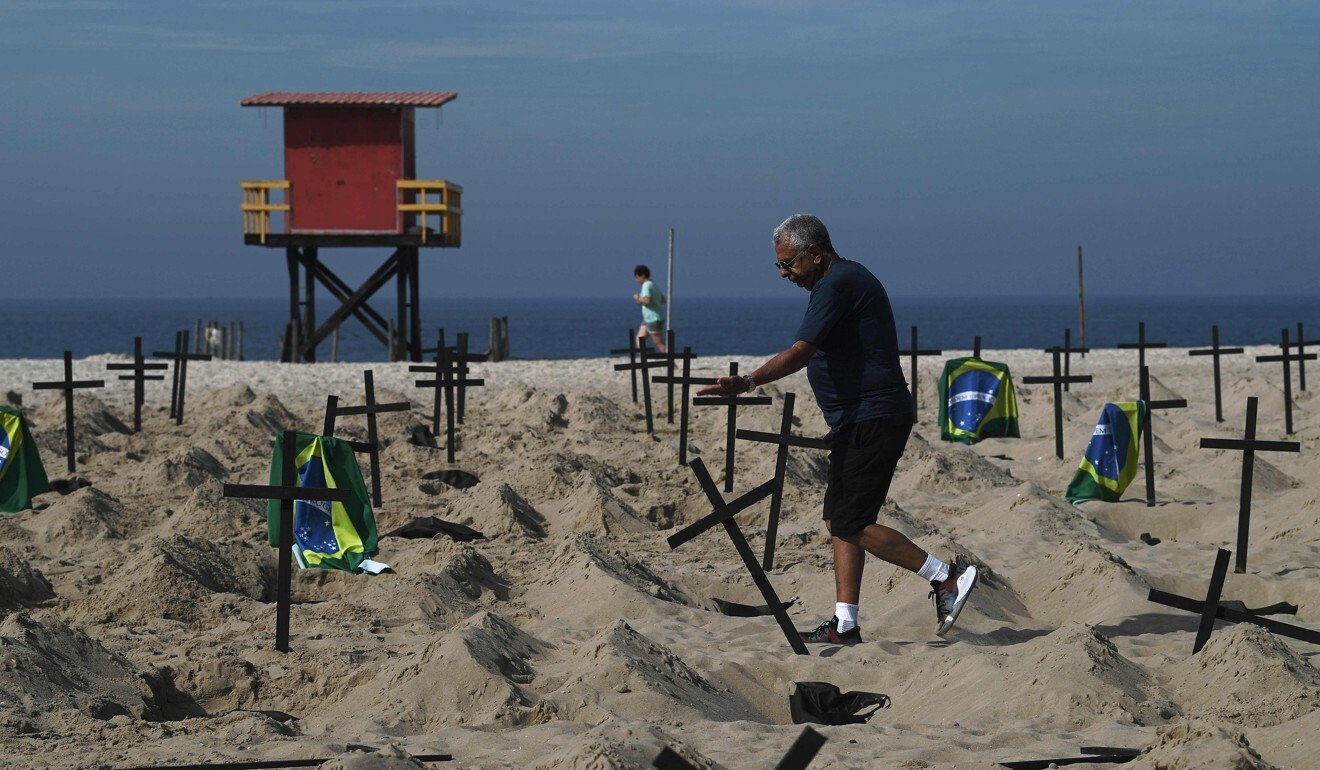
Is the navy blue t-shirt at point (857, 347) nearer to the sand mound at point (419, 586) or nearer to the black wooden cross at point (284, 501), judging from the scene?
the black wooden cross at point (284, 501)

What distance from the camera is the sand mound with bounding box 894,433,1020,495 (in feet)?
38.2

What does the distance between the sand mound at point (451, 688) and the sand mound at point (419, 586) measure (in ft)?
4.43

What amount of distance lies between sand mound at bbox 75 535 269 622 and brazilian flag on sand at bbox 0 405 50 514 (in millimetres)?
2343

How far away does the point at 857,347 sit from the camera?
6.10m

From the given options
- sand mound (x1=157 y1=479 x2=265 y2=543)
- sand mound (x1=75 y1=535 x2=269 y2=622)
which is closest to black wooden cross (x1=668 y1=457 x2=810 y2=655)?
sand mound (x1=75 y1=535 x2=269 y2=622)

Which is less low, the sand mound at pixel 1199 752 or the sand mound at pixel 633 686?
the sand mound at pixel 1199 752

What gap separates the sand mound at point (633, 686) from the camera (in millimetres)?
5434

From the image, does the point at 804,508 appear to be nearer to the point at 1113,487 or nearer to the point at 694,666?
the point at 1113,487

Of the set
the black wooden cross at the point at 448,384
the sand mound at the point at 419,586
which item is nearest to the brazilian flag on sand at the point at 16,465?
the sand mound at the point at 419,586

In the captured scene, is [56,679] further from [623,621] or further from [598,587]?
[598,587]

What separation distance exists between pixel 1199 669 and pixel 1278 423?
1072 centimetres

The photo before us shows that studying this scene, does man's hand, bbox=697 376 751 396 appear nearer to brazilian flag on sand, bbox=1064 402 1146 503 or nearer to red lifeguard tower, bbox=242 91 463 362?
brazilian flag on sand, bbox=1064 402 1146 503

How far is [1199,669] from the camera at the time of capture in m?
5.85

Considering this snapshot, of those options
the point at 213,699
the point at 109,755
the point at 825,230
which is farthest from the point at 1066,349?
the point at 109,755
